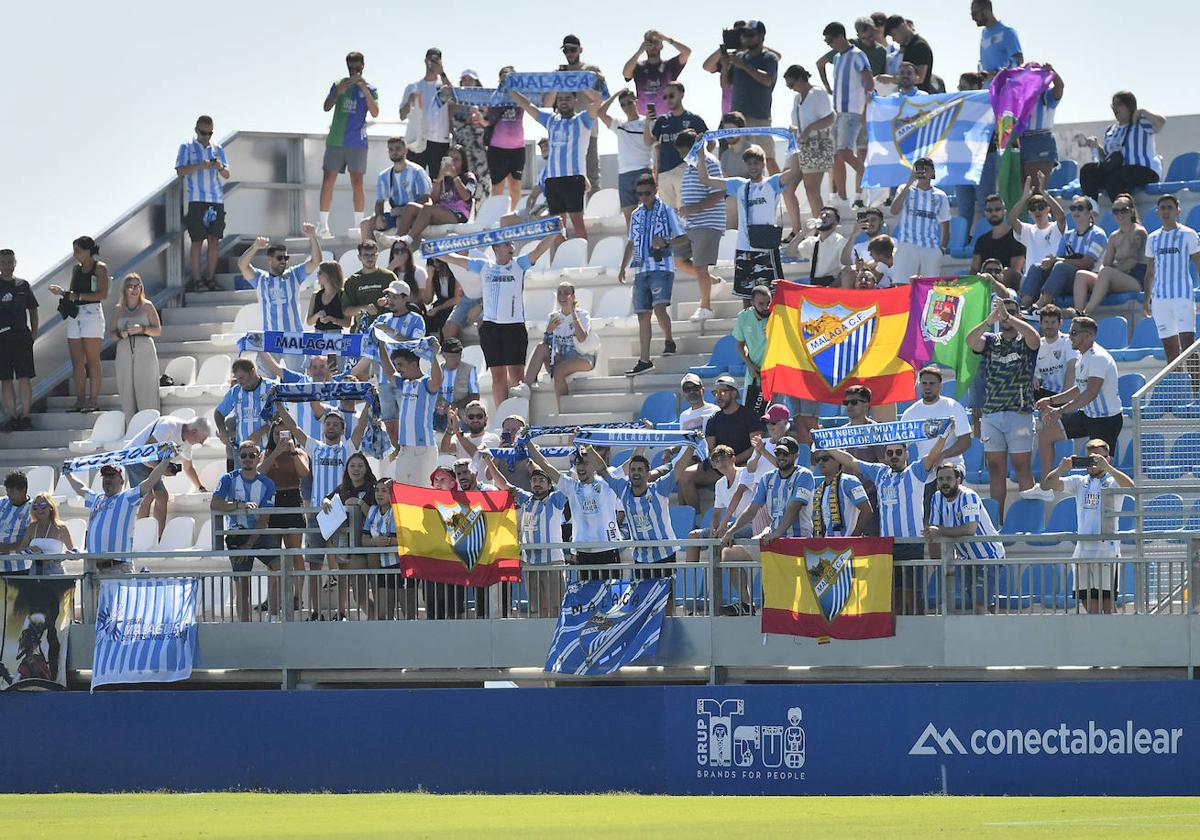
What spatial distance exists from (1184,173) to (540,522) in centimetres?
835

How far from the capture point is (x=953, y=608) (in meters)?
17.1

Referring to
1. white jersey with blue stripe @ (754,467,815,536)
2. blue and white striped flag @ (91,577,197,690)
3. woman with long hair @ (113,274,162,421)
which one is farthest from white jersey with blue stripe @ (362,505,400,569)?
woman with long hair @ (113,274,162,421)

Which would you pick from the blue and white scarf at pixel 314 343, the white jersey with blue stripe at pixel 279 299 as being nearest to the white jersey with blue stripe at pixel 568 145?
the white jersey with blue stripe at pixel 279 299

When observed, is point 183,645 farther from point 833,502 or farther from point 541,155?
point 541,155

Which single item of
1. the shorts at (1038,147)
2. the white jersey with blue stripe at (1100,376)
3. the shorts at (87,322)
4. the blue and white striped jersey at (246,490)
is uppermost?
the shorts at (1038,147)

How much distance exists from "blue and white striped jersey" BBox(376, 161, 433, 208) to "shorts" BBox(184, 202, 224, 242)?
2.11 metres

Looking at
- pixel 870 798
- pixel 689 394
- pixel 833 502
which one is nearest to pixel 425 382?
pixel 689 394

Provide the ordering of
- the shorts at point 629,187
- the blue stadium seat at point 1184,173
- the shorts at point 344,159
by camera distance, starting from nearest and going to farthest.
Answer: the blue stadium seat at point 1184,173 → the shorts at point 629,187 → the shorts at point 344,159

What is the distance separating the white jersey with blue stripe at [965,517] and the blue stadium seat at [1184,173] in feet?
22.4

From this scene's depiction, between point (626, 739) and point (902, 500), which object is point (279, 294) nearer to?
point (626, 739)

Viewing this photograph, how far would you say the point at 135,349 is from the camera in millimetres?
24047

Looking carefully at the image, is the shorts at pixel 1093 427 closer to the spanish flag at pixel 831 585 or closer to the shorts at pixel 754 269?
the spanish flag at pixel 831 585

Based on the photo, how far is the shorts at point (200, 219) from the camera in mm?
26484

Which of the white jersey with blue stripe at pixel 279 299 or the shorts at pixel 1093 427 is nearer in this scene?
the shorts at pixel 1093 427
